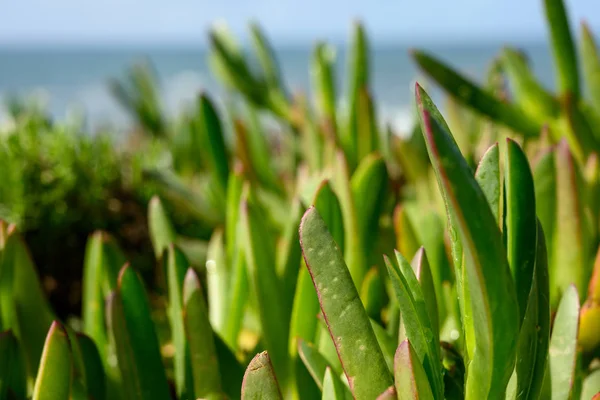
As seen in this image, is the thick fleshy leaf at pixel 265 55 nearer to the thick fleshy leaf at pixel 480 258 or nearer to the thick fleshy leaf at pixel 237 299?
the thick fleshy leaf at pixel 237 299

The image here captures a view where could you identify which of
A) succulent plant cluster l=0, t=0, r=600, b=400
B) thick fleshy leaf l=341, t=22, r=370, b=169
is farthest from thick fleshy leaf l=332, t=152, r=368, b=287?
thick fleshy leaf l=341, t=22, r=370, b=169

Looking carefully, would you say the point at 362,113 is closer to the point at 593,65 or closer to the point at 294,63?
the point at 593,65

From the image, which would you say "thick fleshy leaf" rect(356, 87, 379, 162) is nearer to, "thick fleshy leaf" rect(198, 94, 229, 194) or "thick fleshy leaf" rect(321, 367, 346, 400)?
"thick fleshy leaf" rect(198, 94, 229, 194)

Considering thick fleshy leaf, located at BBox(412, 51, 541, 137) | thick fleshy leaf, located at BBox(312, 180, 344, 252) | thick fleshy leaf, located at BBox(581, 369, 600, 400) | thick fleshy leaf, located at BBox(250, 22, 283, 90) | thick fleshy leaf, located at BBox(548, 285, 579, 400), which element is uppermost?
thick fleshy leaf, located at BBox(250, 22, 283, 90)

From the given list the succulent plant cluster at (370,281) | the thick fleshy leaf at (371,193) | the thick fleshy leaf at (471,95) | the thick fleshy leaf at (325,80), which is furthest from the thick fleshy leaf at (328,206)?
the thick fleshy leaf at (325,80)

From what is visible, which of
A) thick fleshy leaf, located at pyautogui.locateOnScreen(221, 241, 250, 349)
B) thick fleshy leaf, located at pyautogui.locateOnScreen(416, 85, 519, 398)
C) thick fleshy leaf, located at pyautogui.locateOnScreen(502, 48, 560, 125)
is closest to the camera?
thick fleshy leaf, located at pyautogui.locateOnScreen(416, 85, 519, 398)

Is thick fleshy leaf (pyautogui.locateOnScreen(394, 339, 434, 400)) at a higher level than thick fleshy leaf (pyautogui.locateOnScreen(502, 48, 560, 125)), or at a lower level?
lower
